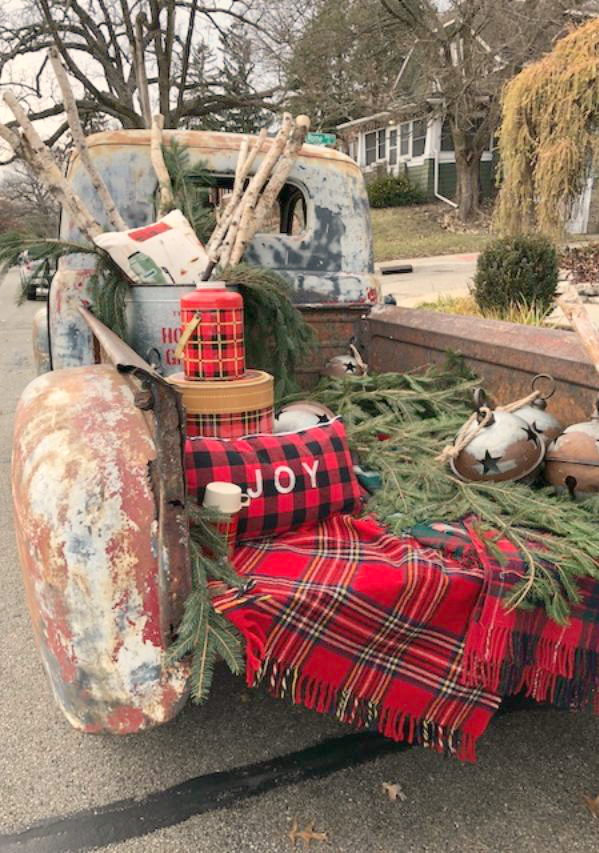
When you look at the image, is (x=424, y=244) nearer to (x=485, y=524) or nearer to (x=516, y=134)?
(x=516, y=134)

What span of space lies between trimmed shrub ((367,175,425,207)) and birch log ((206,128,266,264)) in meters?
26.1

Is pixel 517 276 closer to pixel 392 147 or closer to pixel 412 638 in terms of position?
pixel 412 638

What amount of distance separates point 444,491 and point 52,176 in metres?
2.15

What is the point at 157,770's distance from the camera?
2.26 meters

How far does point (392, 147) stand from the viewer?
1281 inches

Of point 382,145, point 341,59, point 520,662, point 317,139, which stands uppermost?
point 341,59

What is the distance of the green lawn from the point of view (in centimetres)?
1971

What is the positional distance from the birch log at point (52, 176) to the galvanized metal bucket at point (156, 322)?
1.46 ft

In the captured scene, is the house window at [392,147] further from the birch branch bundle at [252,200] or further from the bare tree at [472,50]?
the birch branch bundle at [252,200]

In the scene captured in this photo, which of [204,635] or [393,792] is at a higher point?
[204,635]

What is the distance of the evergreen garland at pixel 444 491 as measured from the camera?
1.90 m

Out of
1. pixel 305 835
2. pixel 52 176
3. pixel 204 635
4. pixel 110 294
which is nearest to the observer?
pixel 204 635

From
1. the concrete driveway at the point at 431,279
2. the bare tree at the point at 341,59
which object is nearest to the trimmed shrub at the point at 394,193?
the bare tree at the point at 341,59

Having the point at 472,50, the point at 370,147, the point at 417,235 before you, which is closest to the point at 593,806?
the point at 417,235
